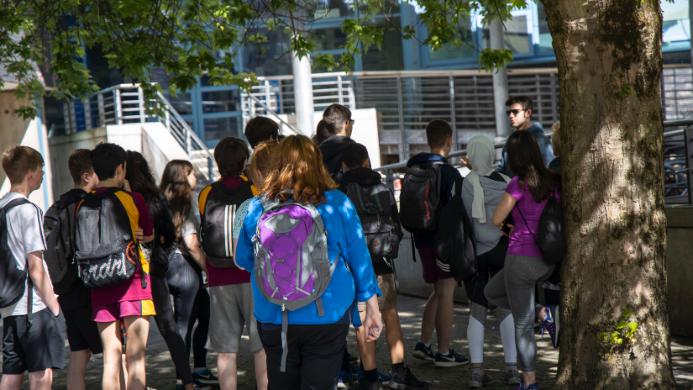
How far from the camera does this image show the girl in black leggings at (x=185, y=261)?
7.38 metres

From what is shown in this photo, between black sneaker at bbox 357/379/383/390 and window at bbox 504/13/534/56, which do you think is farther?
window at bbox 504/13/534/56

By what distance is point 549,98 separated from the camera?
22188 millimetres

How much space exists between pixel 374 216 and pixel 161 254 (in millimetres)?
1441

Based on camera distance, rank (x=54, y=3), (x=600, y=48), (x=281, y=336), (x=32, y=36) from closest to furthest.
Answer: (x=281, y=336)
(x=600, y=48)
(x=54, y=3)
(x=32, y=36)

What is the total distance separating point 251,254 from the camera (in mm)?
5051

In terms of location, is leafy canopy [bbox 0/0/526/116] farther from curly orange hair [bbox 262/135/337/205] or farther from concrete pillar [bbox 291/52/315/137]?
curly orange hair [bbox 262/135/337/205]

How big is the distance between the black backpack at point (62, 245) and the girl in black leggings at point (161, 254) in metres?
0.50

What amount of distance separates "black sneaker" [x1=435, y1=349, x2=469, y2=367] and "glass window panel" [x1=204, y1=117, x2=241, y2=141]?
1885 cm

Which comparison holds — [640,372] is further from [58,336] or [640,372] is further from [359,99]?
[359,99]

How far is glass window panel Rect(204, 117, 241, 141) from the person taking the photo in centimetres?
2655

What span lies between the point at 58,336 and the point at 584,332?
3.18 metres

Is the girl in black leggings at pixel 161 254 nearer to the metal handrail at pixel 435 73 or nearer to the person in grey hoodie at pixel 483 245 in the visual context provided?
the person in grey hoodie at pixel 483 245

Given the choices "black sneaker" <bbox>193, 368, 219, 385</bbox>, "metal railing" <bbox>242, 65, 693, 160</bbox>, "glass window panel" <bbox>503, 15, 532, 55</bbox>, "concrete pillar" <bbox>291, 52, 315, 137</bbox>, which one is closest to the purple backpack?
"black sneaker" <bbox>193, 368, 219, 385</bbox>

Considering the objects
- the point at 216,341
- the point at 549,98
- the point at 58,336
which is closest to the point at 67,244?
the point at 58,336
